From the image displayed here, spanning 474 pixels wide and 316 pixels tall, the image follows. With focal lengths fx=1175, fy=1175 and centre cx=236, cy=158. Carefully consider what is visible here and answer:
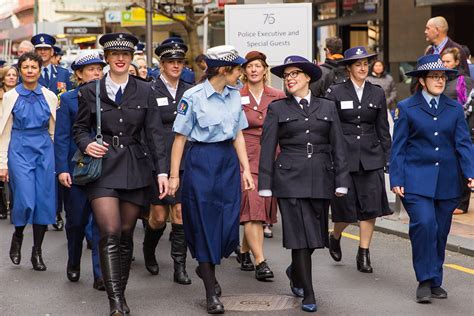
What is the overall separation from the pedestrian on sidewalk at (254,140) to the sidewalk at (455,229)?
6.84 feet

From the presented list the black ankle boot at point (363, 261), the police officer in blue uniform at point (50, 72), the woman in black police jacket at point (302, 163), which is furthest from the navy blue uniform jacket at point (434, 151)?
the police officer in blue uniform at point (50, 72)

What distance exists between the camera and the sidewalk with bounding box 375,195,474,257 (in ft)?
37.2

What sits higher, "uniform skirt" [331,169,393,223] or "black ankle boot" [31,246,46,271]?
"uniform skirt" [331,169,393,223]

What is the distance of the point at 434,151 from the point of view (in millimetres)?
8945

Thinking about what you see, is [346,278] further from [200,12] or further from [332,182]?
[200,12]

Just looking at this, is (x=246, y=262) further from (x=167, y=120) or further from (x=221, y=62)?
(x=221, y=62)

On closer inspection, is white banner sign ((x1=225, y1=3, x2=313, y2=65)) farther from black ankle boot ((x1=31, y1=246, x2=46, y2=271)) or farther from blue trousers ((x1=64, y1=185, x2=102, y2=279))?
blue trousers ((x1=64, y1=185, x2=102, y2=279))

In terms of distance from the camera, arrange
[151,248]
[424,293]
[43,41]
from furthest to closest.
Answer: [43,41]
[151,248]
[424,293]

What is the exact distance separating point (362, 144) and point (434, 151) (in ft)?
4.42

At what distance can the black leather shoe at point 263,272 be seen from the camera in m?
9.77

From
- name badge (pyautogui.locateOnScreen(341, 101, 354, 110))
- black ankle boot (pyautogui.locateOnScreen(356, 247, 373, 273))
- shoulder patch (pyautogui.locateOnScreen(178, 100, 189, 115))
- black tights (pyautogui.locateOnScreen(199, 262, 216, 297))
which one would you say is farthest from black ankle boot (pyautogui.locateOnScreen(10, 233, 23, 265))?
name badge (pyautogui.locateOnScreen(341, 101, 354, 110))

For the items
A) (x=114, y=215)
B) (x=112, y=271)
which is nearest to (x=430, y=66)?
(x=114, y=215)

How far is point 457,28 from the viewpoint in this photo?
2294 centimetres

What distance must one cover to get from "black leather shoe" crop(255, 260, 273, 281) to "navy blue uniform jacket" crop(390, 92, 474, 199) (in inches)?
56.2
